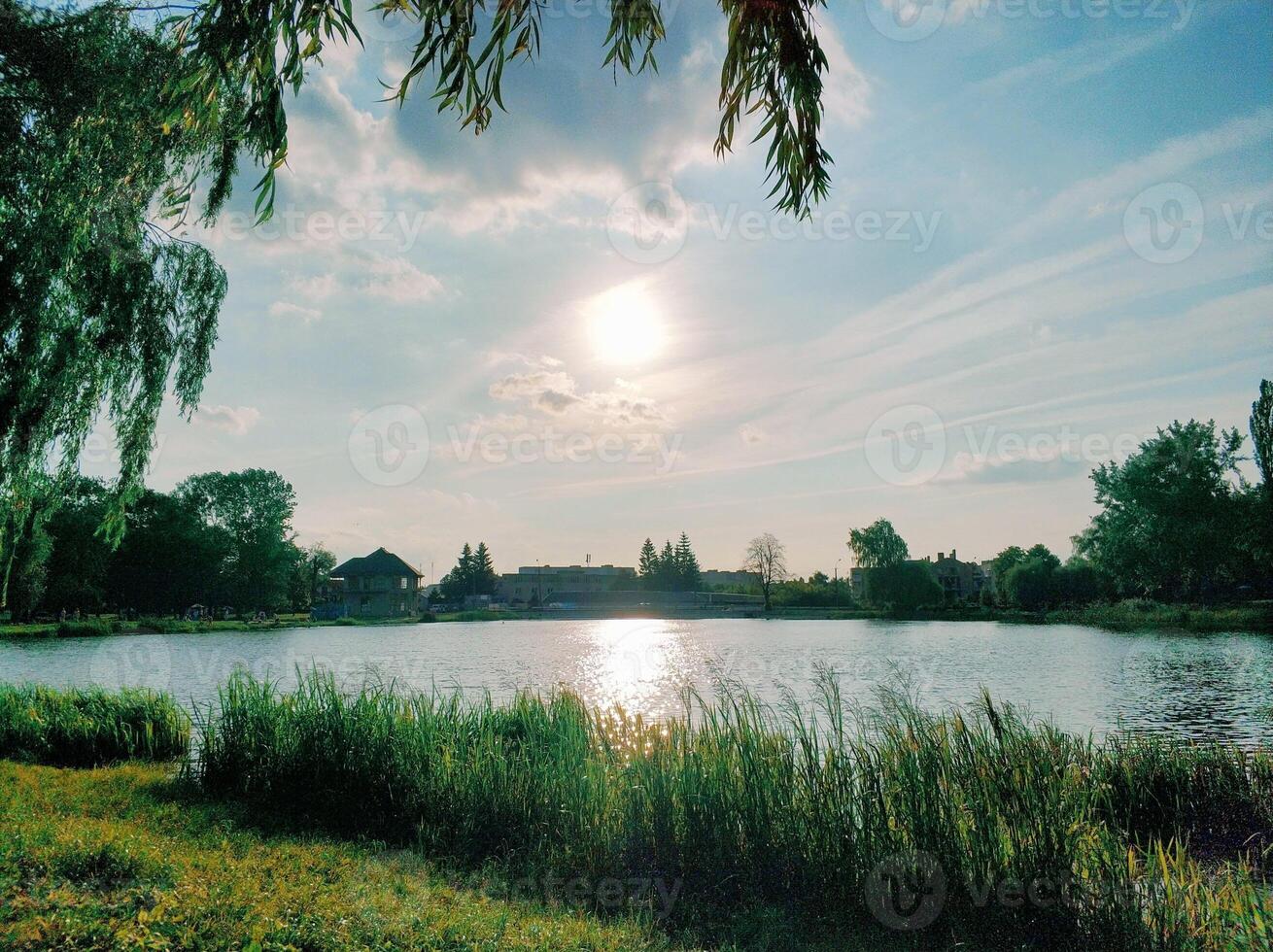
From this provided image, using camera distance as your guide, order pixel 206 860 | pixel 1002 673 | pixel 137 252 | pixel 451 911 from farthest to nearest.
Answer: pixel 1002 673
pixel 137 252
pixel 206 860
pixel 451 911

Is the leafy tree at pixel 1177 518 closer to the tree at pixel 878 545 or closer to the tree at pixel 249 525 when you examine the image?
the tree at pixel 878 545

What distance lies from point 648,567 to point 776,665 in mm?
89123

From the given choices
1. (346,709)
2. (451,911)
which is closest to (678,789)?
(451,911)

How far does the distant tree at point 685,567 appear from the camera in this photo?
389ft

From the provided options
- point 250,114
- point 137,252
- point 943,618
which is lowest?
point 943,618

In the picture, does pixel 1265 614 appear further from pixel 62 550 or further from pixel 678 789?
pixel 62 550

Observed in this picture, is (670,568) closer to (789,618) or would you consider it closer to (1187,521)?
(789,618)

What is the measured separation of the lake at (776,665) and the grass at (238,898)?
468cm

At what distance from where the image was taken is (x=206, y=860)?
6.94 m

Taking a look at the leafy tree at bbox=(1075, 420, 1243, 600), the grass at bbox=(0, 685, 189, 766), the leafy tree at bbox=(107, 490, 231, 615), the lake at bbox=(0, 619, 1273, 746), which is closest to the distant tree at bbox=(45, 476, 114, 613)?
the leafy tree at bbox=(107, 490, 231, 615)

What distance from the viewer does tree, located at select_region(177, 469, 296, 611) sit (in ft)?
228

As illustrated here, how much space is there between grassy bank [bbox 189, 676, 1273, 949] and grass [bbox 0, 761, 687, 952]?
3.87 feet

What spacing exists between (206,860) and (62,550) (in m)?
61.9
